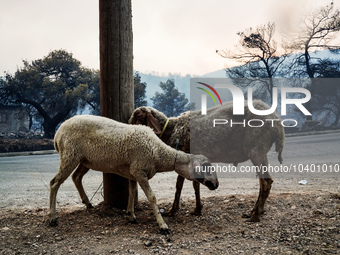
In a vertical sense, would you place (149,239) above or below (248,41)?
below

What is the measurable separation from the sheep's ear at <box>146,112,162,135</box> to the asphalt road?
196 cm

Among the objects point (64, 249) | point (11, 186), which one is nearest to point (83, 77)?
point (11, 186)

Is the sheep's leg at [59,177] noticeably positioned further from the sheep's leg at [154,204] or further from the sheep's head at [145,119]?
the sheep's head at [145,119]

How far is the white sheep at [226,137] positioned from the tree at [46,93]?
773 inches

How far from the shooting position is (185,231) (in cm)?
442

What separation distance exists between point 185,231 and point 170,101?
25.3 meters

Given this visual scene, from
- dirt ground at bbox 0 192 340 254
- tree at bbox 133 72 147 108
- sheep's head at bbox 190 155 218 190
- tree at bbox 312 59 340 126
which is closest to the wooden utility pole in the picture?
dirt ground at bbox 0 192 340 254

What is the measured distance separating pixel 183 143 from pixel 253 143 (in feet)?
3.55

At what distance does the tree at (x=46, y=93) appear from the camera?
76.6ft

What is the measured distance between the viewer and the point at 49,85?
78.4ft

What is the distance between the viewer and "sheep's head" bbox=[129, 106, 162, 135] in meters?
5.14

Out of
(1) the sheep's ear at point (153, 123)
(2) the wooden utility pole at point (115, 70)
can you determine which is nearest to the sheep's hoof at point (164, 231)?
(2) the wooden utility pole at point (115, 70)

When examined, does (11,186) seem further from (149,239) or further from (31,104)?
(31,104)

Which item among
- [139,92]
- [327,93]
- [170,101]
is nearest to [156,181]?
[327,93]
